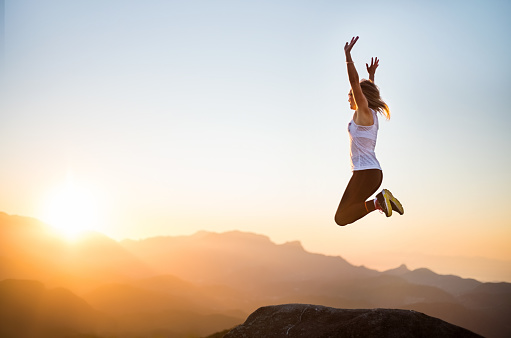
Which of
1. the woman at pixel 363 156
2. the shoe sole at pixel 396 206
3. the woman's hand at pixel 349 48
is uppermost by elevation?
the woman's hand at pixel 349 48

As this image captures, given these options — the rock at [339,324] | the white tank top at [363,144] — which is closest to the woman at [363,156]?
the white tank top at [363,144]

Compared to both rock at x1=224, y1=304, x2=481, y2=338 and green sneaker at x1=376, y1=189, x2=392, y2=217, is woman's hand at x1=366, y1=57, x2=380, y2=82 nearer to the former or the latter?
green sneaker at x1=376, y1=189, x2=392, y2=217

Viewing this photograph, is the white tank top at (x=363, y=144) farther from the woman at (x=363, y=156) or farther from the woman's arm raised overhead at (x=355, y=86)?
the woman's arm raised overhead at (x=355, y=86)

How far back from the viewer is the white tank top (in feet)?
29.1

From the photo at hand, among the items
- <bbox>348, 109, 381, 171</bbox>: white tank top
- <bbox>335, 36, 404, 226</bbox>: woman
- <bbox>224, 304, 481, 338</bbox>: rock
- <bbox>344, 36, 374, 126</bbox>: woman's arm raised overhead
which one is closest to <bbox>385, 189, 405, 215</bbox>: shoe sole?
<bbox>335, 36, 404, 226</bbox>: woman

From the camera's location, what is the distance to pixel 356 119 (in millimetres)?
8883

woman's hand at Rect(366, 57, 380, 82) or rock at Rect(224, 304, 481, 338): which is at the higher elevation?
woman's hand at Rect(366, 57, 380, 82)

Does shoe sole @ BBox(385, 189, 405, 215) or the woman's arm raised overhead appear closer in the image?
the woman's arm raised overhead

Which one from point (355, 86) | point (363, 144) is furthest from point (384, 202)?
point (355, 86)

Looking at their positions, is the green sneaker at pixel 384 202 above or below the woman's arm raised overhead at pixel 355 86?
below

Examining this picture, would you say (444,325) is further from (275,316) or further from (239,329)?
(239,329)

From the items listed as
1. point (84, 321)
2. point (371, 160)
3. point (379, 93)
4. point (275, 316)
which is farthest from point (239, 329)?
point (84, 321)

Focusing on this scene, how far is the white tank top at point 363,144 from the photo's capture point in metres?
8.86

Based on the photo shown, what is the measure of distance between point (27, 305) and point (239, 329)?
203 meters
